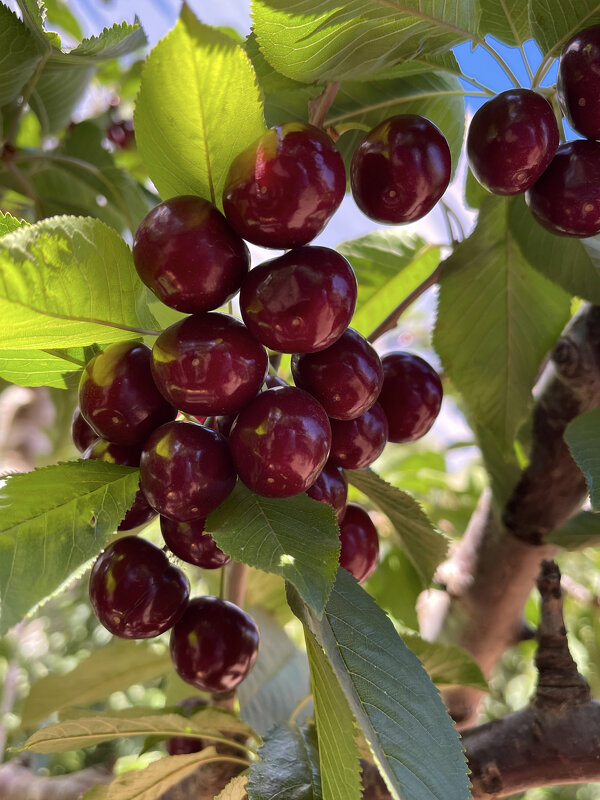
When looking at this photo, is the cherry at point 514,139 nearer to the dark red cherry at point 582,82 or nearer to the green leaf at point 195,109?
the dark red cherry at point 582,82

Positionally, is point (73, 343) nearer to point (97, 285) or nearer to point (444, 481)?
point (97, 285)

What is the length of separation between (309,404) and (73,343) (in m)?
0.17

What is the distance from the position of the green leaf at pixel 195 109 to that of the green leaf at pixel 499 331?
345 millimetres

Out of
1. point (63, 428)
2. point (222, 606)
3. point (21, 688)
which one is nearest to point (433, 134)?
point (222, 606)

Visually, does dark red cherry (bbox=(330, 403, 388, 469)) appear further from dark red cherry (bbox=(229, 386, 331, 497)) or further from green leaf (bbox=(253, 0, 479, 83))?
green leaf (bbox=(253, 0, 479, 83))

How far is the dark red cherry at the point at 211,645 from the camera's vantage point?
63cm

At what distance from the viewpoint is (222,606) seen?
0.65m

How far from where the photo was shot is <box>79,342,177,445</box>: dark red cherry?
504mm

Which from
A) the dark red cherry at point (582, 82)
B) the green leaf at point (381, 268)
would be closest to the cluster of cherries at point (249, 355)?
the dark red cherry at point (582, 82)

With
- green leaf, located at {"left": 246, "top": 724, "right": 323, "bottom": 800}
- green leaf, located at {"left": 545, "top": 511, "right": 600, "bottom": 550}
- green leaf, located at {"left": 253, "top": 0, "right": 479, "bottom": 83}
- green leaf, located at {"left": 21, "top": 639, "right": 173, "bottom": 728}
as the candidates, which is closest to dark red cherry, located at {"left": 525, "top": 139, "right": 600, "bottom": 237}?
green leaf, located at {"left": 253, "top": 0, "right": 479, "bottom": 83}

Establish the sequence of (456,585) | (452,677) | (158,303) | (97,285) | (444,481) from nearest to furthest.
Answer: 1. (97,285)
2. (158,303)
3. (452,677)
4. (456,585)
5. (444,481)

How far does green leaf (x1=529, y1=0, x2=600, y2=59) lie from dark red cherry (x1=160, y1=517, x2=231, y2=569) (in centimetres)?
47

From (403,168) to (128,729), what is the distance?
55cm

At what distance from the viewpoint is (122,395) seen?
503 mm
